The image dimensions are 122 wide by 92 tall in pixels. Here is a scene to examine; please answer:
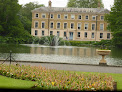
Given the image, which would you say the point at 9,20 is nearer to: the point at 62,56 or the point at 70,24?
the point at 70,24

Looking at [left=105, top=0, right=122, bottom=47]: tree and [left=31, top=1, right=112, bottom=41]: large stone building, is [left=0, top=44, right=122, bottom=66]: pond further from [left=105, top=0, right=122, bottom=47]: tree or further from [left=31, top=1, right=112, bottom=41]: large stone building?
[left=31, top=1, right=112, bottom=41]: large stone building

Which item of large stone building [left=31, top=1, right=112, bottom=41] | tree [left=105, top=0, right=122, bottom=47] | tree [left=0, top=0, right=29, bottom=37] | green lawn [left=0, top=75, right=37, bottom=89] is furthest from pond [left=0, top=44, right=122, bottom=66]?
large stone building [left=31, top=1, right=112, bottom=41]

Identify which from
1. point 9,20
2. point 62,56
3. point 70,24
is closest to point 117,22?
point 70,24

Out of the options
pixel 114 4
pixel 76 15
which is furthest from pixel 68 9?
pixel 114 4

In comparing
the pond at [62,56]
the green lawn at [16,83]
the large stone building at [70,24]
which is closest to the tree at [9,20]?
the large stone building at [70,24]

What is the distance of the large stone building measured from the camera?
6731 centimetres

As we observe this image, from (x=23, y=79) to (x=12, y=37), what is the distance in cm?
4395

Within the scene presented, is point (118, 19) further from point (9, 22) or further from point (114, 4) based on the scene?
point (9, 22)

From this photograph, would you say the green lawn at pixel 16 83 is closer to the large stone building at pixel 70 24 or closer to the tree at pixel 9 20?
the tree at pixel 9 20

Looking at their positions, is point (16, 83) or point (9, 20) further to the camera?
point (9, 20)

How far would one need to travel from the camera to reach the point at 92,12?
2633 inches

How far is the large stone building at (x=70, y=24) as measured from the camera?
67312 mm

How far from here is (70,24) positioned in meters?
67.5

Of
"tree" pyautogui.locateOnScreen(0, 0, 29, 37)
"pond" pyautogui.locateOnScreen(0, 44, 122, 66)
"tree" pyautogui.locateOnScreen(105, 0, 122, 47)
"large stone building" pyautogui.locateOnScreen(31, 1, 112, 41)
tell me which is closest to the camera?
"pond" pyautogui.locateOnScreen(0, 44, 122, 66)
